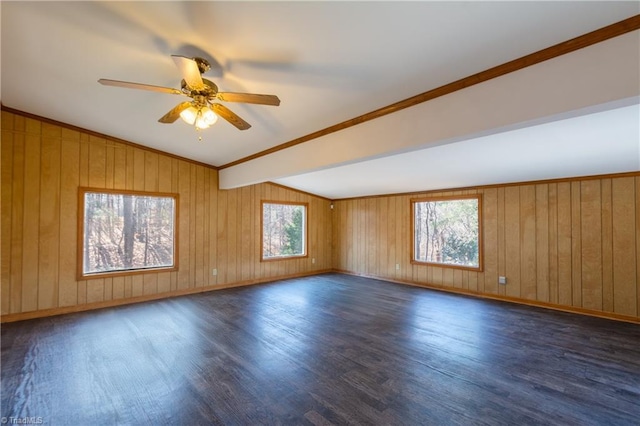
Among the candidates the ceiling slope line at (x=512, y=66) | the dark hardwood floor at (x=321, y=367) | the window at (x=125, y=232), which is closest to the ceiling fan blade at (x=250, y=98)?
the ceiling slope line at (x=512, y=66)

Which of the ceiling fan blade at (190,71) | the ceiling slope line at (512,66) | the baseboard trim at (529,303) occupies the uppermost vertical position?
the ceiling slope line at (512,66)

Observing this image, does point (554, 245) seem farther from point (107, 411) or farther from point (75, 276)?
point (75, 276)

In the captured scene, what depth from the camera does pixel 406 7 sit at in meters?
1.70

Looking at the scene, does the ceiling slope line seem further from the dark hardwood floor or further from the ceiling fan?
the dark hardwood floor

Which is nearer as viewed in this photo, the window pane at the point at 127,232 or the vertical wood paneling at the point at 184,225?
the window pane at the point at 127,232

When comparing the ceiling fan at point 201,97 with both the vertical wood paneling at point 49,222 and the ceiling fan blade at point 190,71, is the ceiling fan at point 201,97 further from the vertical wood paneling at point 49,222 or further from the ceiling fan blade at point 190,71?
the vertical wood paneling at point 49,222

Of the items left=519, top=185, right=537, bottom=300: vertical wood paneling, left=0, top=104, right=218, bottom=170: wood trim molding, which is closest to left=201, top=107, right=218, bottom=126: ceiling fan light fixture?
left=0, top=104, right=218, bottom=170: wood trim molding

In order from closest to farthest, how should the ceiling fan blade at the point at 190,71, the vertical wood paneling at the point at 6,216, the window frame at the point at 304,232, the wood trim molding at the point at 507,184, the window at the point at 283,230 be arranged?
the ceiling fan blade at the point at 190,71 < the vertical wood paneling at the point at 6,216 < the wood trim molding at the point at 507,184 < the window frame at the point at 304,232 < the window at the point at 283,230

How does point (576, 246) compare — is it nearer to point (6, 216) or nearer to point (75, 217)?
point (75, 217)

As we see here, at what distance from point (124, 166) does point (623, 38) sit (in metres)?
6.01

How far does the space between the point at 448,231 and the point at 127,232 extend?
6.13m

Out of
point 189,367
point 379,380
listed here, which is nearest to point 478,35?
point 379,380

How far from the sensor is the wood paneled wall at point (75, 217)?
398 centimetres

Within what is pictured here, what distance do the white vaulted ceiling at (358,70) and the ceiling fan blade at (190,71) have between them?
0.29 metres
